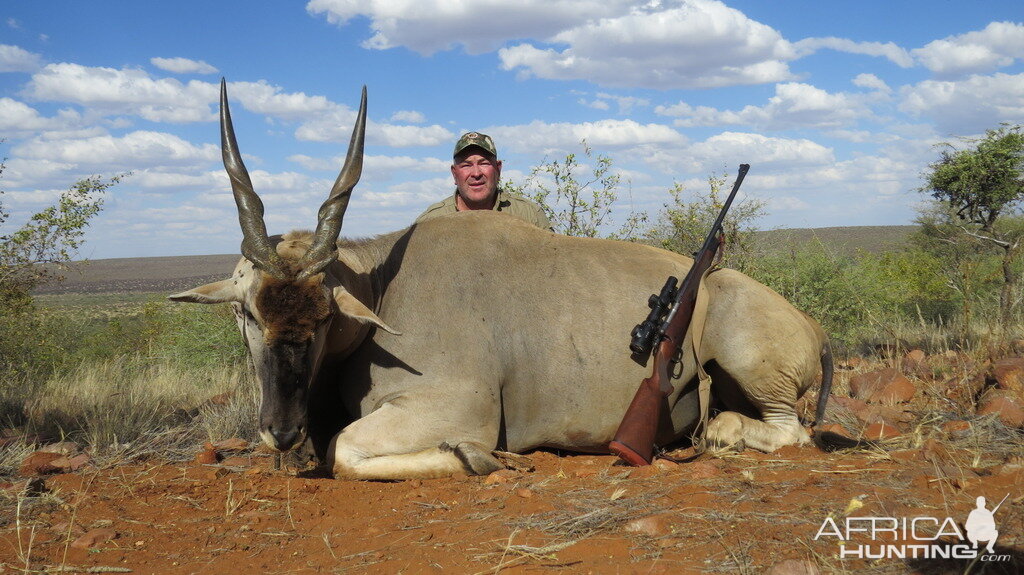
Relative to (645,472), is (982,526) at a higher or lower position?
higher

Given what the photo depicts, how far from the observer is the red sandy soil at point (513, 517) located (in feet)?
11.0

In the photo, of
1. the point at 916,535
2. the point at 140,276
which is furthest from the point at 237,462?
the point at 140,276

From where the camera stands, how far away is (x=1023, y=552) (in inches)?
117

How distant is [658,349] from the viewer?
5508 mm

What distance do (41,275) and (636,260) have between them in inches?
362

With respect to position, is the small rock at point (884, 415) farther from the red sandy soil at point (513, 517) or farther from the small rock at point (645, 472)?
the small rock at point (645, 472)

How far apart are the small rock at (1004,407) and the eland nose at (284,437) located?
4.94 meters

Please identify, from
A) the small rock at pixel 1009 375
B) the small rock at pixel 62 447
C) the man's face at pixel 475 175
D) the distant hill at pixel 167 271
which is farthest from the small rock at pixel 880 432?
the distant hill at pixel 167 271

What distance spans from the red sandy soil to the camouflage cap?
4.49m

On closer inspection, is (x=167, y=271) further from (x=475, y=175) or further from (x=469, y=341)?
(x=469, y=341)

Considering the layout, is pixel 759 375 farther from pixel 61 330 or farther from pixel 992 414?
pixel 61 330

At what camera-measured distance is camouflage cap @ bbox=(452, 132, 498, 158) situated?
867 cm

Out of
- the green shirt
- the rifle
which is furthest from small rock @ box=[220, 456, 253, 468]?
the green shirt

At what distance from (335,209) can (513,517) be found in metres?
2.48
